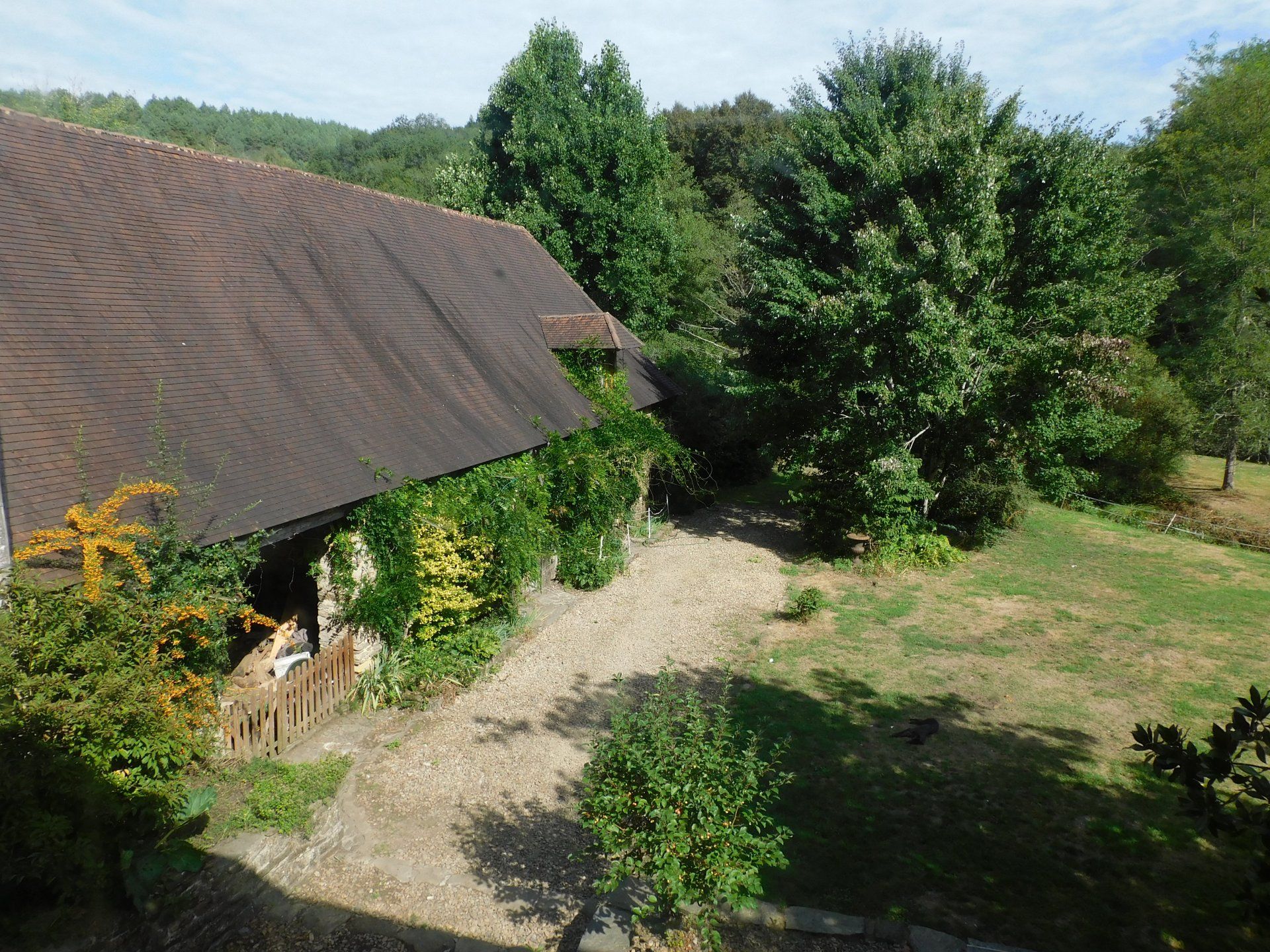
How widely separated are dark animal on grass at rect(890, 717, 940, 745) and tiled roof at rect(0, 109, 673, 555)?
7202mm

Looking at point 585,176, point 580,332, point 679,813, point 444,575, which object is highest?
point 585,176

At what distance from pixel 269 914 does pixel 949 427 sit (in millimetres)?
15031

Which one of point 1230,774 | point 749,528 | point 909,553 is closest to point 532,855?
point 1230,774

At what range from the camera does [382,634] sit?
32.7ft

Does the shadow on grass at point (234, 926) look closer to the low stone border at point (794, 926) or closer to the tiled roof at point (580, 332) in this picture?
the low stone border at point (794, 926)

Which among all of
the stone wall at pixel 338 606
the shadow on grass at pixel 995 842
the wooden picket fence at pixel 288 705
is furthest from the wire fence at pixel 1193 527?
the wooden picket fence at pixel 288 705

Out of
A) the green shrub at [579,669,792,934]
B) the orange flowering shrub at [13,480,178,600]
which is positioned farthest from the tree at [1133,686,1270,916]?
the orange flowering shrub at [13,480,178,600]

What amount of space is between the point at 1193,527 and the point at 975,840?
744 inches

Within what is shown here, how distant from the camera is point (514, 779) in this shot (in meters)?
8.47

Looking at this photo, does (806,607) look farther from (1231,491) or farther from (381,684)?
(1231,491)

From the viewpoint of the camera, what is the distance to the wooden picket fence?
7.71m

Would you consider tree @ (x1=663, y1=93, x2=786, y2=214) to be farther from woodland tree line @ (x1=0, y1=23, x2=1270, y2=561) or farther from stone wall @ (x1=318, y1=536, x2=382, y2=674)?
stone wall @ (x1=318, y1=536, x2=382, y2=674)

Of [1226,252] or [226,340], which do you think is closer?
[226,340]

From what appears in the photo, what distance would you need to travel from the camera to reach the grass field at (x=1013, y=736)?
637 cm
